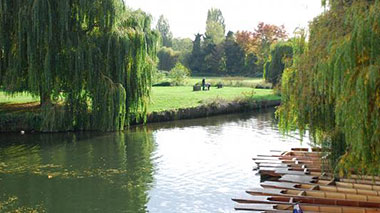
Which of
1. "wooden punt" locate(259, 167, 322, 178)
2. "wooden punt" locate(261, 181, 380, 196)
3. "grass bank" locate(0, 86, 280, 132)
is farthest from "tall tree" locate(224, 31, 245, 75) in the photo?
"wooden punt" locate(261, 181, 380, 196)

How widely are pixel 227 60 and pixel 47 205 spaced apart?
177ft

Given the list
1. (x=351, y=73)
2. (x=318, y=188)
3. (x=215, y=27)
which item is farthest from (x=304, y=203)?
(x=215, y=27)

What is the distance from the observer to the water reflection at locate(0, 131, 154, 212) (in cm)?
1307

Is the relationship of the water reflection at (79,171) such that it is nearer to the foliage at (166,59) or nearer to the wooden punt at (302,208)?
the wooden punt at (302,208)

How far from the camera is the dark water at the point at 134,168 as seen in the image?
13.0 meters

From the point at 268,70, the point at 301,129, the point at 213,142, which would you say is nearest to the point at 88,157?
the point at 213,142

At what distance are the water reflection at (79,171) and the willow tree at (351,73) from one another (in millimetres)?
5607

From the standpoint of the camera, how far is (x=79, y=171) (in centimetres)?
1634

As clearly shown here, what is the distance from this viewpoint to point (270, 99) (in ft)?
118

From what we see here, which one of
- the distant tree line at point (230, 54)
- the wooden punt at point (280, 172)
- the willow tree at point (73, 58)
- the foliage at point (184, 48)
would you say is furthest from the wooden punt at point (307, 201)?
the foliage at point (184, 48)

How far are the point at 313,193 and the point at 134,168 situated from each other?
733 cm

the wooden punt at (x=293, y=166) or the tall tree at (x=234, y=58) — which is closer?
the wooden punt at (x=293, y=166)

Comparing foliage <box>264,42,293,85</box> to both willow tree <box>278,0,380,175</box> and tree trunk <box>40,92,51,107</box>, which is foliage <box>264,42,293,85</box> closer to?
tree trunk <box>40,92,51,107</box>

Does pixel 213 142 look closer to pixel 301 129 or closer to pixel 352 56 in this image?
pixel 301 129
